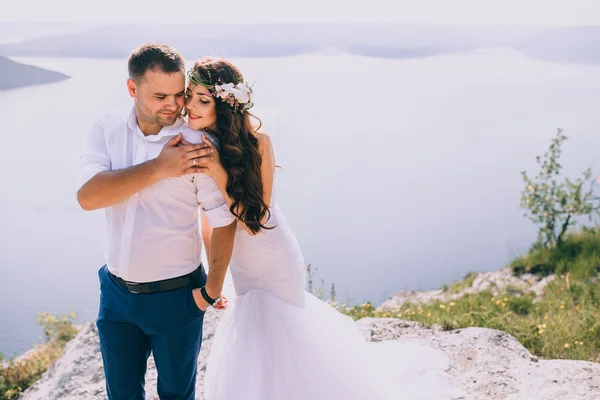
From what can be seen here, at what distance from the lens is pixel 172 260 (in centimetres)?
242

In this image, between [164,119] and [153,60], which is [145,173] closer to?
[164,119]

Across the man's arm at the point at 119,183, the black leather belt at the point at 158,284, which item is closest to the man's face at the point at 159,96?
the man's arm at the point at 119,183

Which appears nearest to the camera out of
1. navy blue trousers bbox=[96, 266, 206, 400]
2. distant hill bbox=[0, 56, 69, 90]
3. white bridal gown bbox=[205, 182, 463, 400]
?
navy blue trousers bbox=[96, 266, 206, 400]

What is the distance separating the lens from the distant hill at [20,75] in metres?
10.1

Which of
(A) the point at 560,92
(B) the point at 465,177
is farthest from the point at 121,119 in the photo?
(A) the point at 560,92

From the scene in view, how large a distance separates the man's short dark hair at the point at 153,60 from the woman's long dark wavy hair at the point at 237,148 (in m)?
0.10

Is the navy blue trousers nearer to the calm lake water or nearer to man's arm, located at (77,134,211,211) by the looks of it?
man's arm, located at (77,134,211,211)

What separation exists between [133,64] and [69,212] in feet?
24.3

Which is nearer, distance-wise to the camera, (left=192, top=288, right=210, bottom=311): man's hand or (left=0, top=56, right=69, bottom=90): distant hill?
(left=192, top=288, right=210, bottom=311): man's hand

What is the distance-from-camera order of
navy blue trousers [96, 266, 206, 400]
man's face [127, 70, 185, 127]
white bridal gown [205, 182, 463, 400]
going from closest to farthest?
man's face [127, 70, 185, 127] → navy blue trousers [96, 266, 206, 400] → white bridal gown [205, 182, 463, 400]

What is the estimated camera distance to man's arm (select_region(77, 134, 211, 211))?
7.23ft

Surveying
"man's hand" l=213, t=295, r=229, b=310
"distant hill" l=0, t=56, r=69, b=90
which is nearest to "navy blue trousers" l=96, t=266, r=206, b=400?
"man's hand" l=213, t=295, r=229, b=310

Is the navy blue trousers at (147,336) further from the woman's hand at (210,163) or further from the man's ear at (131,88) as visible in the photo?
the man's ear at (131,88)

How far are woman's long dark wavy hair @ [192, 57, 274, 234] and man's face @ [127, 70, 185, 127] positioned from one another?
0.10 m
